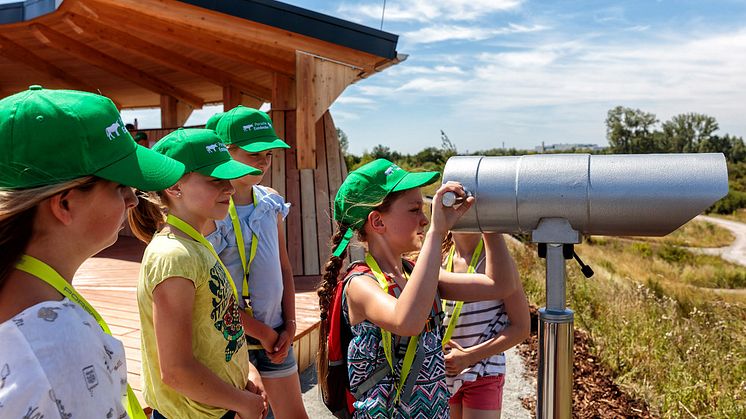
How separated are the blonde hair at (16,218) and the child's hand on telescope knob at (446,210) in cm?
75

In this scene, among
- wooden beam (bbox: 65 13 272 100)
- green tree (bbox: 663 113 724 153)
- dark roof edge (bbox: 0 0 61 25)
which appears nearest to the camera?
dark roof edge (bbox: 0 0 61 25)

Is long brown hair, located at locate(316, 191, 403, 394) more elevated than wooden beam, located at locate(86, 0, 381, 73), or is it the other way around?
wooden beam, located at locate(86, 0, 381, 73)

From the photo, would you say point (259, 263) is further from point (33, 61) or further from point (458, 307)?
point (33, 61)

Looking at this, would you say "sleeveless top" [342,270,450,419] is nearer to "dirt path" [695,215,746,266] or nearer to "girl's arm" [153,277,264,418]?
"girl's arm" [153,277,264,418]

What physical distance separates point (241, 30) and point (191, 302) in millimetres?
4966

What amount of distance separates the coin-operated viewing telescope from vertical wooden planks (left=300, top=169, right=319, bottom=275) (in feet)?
17.2

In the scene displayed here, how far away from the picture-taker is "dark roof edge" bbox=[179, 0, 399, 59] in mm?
5852

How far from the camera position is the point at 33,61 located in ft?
30.2

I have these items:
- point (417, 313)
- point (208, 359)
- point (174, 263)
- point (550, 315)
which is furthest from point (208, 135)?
point (550, 315)

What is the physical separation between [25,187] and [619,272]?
1734cm

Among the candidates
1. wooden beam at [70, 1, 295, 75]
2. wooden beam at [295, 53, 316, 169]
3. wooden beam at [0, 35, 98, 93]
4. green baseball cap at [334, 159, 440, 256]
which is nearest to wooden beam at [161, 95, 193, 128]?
wooden beam at [0, 35, 98, 93]

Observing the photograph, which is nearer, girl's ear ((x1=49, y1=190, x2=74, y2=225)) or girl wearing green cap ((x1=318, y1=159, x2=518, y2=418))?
girl's ear ((x1=49, y1=190, x2=74, y2=225))

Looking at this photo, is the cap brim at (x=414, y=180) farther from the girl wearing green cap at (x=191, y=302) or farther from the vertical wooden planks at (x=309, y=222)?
the vertical wooden planks at (x=309, y=222)

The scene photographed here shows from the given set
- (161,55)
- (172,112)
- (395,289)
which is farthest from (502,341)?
(172,112)
